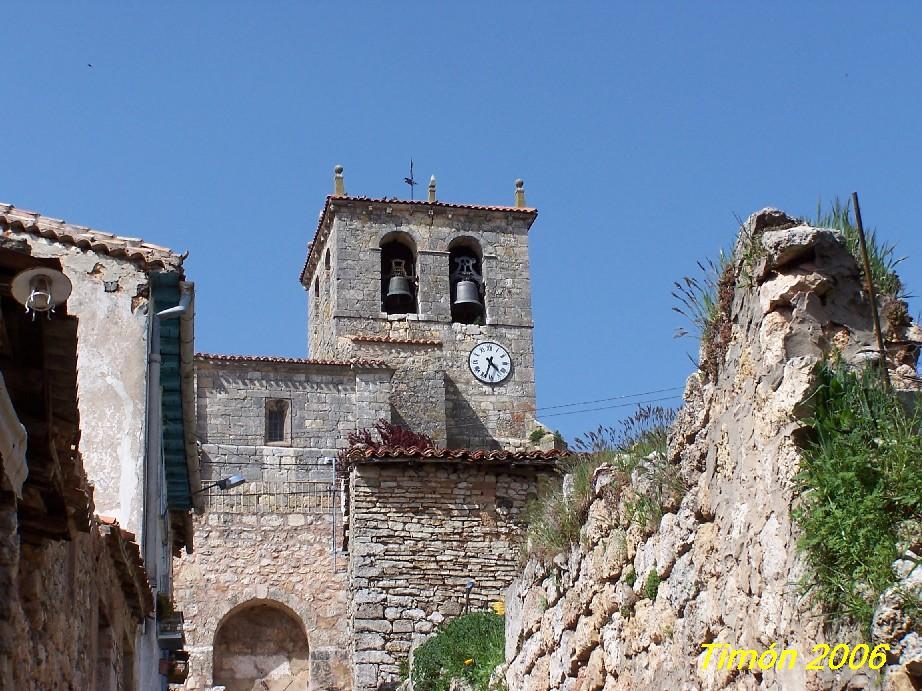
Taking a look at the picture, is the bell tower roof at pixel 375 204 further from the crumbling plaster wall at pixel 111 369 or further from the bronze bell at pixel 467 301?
the crumbling plaster wall at pixel 111 369

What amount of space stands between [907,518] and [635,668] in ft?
9.65

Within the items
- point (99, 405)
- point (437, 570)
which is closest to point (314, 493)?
point (437, 570)

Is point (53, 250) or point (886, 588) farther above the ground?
point (53, 250)

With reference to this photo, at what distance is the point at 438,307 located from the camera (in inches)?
1232

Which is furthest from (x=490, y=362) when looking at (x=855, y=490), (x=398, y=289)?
(x=855, y=490)

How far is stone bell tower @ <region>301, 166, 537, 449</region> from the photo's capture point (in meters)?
30.2

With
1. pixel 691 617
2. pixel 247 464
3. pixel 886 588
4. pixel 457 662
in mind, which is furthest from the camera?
pixel 247 464

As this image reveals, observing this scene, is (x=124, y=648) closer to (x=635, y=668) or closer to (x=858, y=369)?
(x=635, y=668)

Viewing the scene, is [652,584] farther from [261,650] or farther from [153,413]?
[261,650]

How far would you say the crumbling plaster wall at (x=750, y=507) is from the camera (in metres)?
5.86

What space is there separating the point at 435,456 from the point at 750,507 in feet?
36.0

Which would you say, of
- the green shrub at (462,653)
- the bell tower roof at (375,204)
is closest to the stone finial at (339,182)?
the bell tower roof at (375,204)

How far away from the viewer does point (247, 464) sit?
85.4 ft

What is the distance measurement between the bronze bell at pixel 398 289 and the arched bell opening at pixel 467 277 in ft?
3.46
